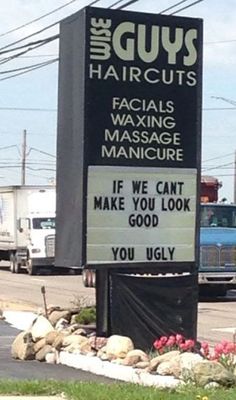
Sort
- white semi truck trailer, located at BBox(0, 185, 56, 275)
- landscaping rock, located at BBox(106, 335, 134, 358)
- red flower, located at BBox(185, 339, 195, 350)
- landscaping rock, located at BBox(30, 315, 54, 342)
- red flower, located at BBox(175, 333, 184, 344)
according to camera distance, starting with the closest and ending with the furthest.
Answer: red flower, located at BBox(185, 339, 195, 350) → landscaping rock, located at BBox(106, 335, 134, 358) → red flower, located at BBox(175, 333, 184, 344) → landscaping rock, located at BBox(30, 315, 54, 342) → white semi truck trailer, located at BBox(0, 185, 56, 275)

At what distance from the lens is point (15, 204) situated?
1818 inches

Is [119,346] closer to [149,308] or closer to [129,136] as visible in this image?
[149,308]

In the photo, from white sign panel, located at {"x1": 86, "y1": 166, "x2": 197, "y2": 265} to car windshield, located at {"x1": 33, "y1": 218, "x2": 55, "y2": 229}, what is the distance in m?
28.3

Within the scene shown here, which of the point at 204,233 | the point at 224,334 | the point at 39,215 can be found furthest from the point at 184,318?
the point at 39,215

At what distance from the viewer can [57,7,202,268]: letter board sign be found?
1454 centimetres

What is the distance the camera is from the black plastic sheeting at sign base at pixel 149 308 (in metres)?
14.6

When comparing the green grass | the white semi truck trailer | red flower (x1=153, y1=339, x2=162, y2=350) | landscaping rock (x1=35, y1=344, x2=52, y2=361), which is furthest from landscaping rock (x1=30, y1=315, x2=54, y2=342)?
the white semi truck trailer

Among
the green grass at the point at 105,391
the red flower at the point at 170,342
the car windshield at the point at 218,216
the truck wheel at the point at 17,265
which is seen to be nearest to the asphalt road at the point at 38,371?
the red flower at the point at 170,342

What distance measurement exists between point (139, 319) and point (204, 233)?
1214cm

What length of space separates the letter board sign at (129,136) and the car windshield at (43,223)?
92.5ft

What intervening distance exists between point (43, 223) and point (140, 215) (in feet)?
94.4

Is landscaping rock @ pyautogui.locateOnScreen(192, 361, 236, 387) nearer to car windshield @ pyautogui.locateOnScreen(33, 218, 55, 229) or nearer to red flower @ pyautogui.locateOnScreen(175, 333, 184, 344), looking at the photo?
red flower @ pyautogui.locateOnScreen(175, 333, 184, 344)

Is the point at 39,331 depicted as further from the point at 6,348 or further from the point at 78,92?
the point at 78,92

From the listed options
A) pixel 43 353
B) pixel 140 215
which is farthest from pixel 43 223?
pixel 140 215
